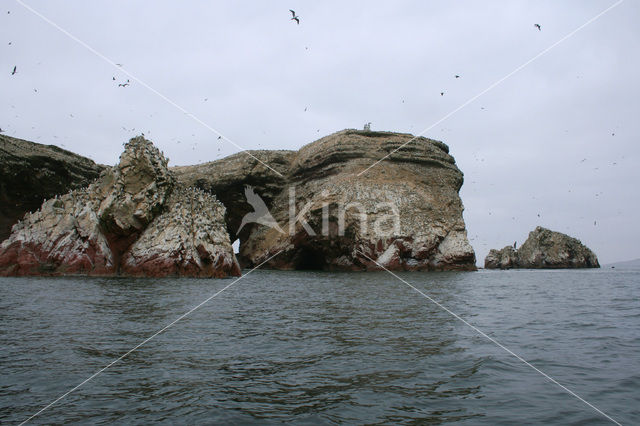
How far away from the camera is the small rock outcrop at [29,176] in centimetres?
4044

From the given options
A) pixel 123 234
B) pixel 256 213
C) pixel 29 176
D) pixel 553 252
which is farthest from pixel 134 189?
pixel 553 252

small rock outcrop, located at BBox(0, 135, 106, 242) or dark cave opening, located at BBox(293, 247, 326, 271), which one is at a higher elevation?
small rock outcrop, located at BBox(0, 135, 106, 242)

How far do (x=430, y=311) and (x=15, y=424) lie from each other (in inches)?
441

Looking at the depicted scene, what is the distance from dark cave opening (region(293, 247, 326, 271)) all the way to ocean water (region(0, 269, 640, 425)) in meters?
39.2

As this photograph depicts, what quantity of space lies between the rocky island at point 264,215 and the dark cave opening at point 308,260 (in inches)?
7.6

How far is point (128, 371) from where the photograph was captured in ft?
22.8

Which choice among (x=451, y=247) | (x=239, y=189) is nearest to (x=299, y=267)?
(x=239, y=189)

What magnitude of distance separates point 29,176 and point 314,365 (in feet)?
148

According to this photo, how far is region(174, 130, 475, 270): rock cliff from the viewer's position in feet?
144

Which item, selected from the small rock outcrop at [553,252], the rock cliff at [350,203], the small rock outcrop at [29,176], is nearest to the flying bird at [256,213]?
the rock cliff at [350,203]

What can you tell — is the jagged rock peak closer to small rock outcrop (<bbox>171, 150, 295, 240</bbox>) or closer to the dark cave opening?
the dark cave opening

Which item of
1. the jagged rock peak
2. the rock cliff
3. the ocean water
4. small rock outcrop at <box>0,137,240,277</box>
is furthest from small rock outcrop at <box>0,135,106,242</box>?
the ocean water

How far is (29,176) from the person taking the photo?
4191 cm

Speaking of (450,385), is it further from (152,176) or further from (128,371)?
(152,176)
